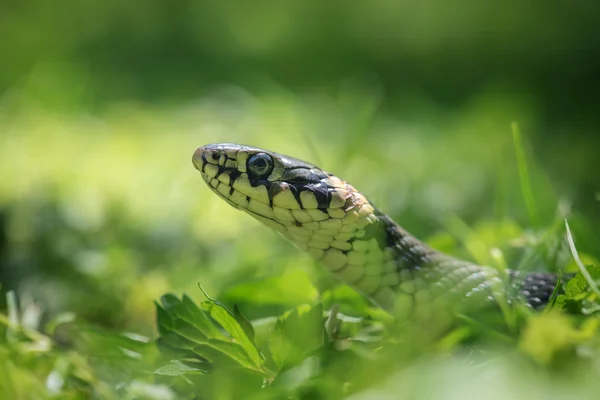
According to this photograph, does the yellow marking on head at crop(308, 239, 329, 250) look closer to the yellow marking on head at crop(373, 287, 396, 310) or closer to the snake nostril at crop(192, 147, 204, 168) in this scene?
the yellow marking on head at crop(373, 287, 396, 310)

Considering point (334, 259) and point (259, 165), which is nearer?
point (334, 259)

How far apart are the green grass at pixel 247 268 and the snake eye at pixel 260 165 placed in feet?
0.88

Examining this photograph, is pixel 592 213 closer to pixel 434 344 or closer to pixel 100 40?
pixel 434 344

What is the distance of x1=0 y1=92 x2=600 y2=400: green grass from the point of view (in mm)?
1061

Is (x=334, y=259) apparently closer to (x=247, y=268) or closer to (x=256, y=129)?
(x=247, y=268)

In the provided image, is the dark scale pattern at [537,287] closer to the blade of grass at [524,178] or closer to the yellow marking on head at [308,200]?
the blade of grass at [524,178]

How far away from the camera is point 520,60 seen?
792cm

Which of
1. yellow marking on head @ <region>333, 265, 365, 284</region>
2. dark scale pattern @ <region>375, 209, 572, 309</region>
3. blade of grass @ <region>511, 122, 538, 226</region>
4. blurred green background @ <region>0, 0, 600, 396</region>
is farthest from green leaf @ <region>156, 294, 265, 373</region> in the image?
blade of grass @ <region>511, 122, 538, 226</region>

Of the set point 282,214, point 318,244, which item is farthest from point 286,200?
point 318,244

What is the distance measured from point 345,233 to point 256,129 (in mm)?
2283

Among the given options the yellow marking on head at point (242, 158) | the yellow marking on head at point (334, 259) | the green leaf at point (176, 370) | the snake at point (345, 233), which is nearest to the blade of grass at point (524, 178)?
the snake at point (345, 233)

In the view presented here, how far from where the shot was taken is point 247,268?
1.95m

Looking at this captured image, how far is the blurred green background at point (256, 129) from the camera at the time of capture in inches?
84.6

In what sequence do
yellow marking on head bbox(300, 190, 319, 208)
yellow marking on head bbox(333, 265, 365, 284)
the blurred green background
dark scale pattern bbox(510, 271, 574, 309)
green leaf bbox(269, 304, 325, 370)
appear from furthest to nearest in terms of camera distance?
the blurred green background, yellow marking on head bbox(300, 190, 319, 208), yellow marking on head bbox(333, 265, 365, 284), dark scale pattern bbox(510, 271, 574, 309), green leaf bbox(269, 304, 325, 370)
